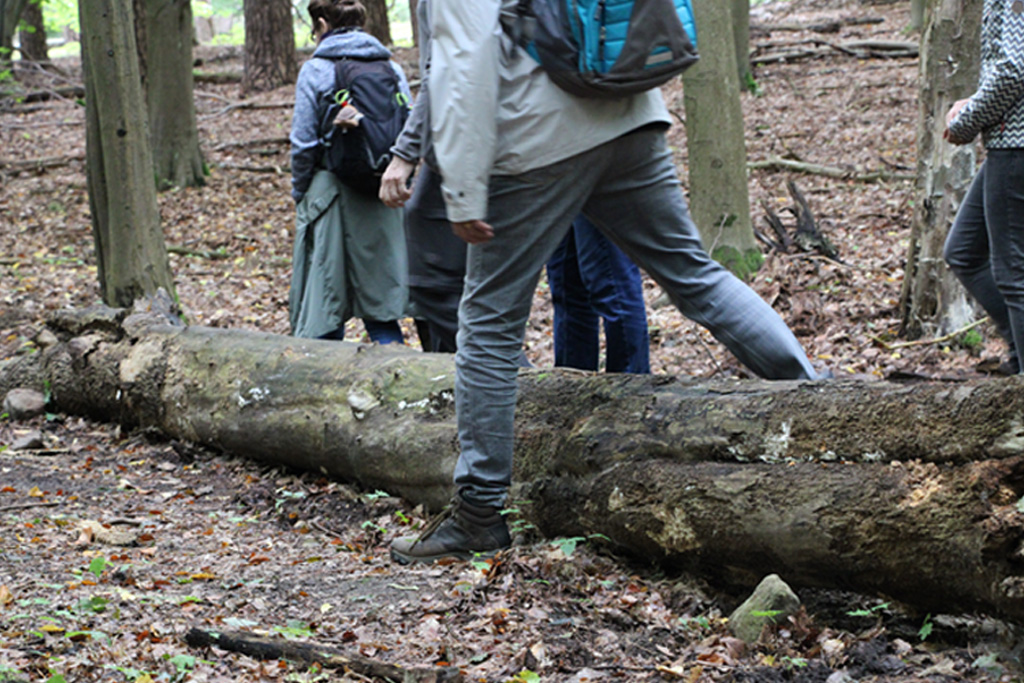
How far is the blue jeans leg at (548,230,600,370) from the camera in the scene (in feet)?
14.7

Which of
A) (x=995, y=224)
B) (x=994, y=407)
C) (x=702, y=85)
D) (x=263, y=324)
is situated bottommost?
(x=263, y=324)

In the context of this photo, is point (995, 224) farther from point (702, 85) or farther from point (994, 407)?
point (702, 85)

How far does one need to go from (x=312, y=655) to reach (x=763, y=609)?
122 centimetres

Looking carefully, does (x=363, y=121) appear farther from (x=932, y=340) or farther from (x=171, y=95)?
(x=171, y=95)

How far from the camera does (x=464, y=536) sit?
10.7 feet

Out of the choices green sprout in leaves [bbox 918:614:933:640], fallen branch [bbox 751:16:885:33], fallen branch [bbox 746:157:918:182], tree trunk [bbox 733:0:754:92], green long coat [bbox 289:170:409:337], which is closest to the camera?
green sprout in leaves [bbox 918:614:933:640]

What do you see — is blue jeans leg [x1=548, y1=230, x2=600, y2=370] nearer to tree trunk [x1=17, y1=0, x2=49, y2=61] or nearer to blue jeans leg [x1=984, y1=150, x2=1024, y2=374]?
blue jeans leg [x1=984, y1=150, x2=1024, y2=374]

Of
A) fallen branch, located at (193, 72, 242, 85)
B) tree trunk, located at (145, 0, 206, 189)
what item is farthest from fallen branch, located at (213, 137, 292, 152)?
fallen branch, located at (193, 72, 242, 85)

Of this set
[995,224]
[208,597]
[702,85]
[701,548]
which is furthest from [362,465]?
[702,85]

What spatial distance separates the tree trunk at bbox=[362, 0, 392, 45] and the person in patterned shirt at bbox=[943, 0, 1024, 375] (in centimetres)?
1371

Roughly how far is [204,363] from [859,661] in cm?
355

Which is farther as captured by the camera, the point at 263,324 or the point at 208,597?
the point at 263,324

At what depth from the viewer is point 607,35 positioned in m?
2.77

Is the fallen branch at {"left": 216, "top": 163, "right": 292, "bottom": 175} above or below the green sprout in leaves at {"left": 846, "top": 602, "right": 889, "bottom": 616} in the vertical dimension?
above
